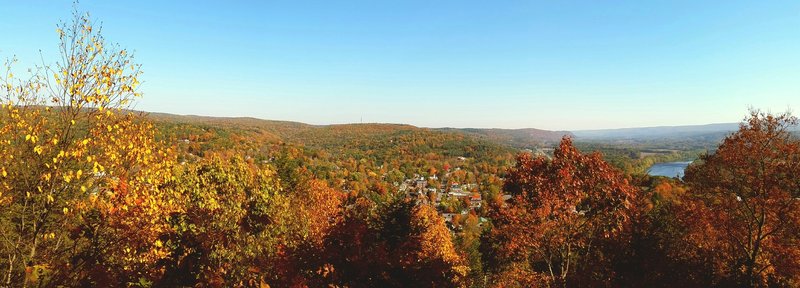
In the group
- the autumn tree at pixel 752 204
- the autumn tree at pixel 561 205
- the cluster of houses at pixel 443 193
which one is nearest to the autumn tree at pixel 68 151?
the autumn tree at pixel 561 205

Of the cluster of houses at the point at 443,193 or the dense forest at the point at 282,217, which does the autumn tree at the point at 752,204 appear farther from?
the cluster of houses at the point at 443,193

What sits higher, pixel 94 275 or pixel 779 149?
pixel 779 149

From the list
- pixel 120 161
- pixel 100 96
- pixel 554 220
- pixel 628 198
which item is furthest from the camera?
pixel 554 220

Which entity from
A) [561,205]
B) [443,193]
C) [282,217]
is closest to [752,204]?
[561,205]

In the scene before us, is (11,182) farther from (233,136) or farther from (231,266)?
(233,136)

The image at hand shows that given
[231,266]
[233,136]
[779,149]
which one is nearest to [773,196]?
[779,149]

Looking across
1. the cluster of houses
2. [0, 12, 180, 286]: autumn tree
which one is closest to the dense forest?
[0, 12, 180, 286]: autumn tree
